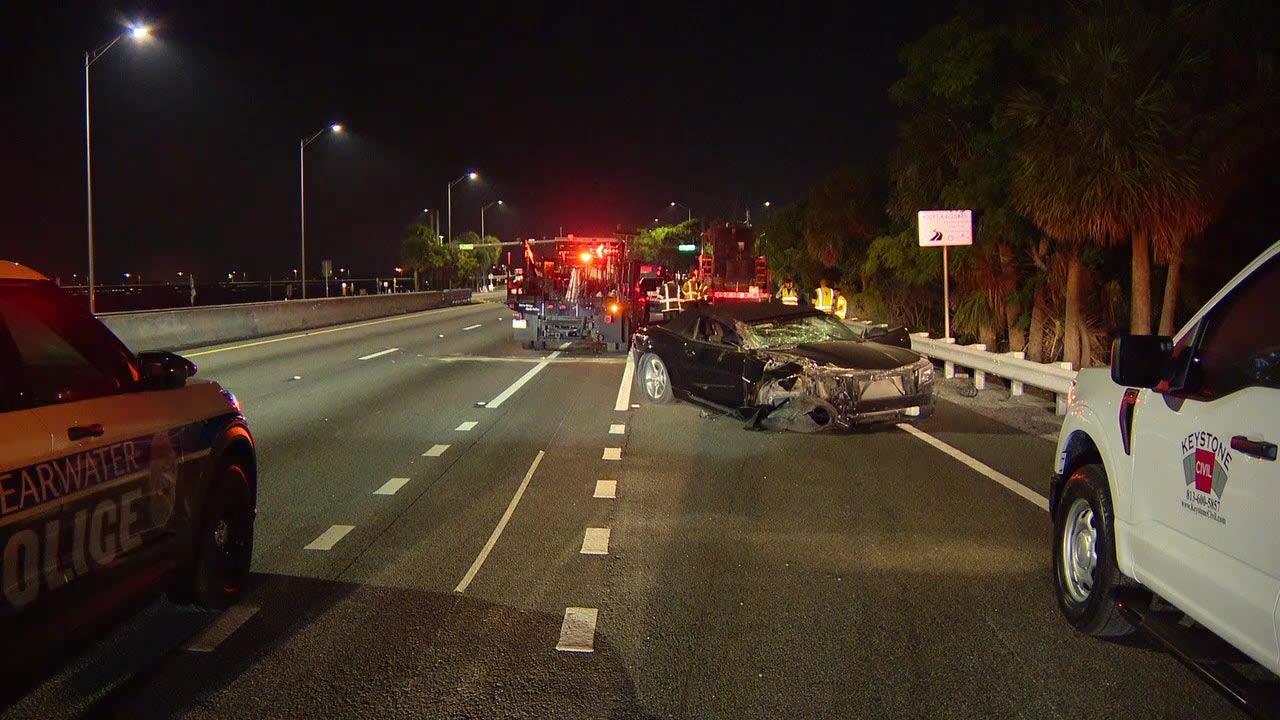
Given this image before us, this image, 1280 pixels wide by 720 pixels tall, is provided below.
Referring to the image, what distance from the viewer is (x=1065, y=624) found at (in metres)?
5.81

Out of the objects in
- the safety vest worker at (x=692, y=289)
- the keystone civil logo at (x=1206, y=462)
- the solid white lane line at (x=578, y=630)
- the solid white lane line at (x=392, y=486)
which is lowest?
the solid white lane line at (x=578, y=630)

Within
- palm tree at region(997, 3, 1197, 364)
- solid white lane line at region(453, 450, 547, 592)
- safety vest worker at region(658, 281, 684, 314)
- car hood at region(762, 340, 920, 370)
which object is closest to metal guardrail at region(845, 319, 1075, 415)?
car hood at region(762, 340, 920, 370)

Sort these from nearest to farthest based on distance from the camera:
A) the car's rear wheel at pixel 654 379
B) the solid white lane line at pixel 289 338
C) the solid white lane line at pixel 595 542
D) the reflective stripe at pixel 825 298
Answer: the solid white lane line at pixel 595 542
the car's rear wheel at pixel 654 379
the solid white lane line at pixel 289 338
the reflective stripe at pixel 825 298

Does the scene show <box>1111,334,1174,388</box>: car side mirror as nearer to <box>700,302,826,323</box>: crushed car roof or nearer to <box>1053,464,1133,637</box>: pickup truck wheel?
<box>1053,464,1133,637</box>: pickup truck wheel

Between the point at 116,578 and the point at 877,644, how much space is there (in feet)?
11.9

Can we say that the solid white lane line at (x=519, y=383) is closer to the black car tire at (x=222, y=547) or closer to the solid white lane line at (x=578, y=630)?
the black car tire at (x=222, y=547)

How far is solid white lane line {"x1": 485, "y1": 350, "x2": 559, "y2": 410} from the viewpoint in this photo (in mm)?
15266

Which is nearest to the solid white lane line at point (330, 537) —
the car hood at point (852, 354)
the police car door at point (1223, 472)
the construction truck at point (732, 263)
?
the police car door at point (1223, 472)

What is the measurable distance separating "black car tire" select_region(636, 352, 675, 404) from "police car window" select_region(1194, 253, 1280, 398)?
9.54 meters

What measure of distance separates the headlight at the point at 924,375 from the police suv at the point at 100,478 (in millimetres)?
7452

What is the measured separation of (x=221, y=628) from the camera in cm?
565

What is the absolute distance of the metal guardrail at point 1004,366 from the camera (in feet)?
45.4

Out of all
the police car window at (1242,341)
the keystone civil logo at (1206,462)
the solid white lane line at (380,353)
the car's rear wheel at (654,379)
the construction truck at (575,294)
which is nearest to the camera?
the keystone civil logo at (1206,462)

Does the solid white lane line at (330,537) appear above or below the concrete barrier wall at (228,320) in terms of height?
below
